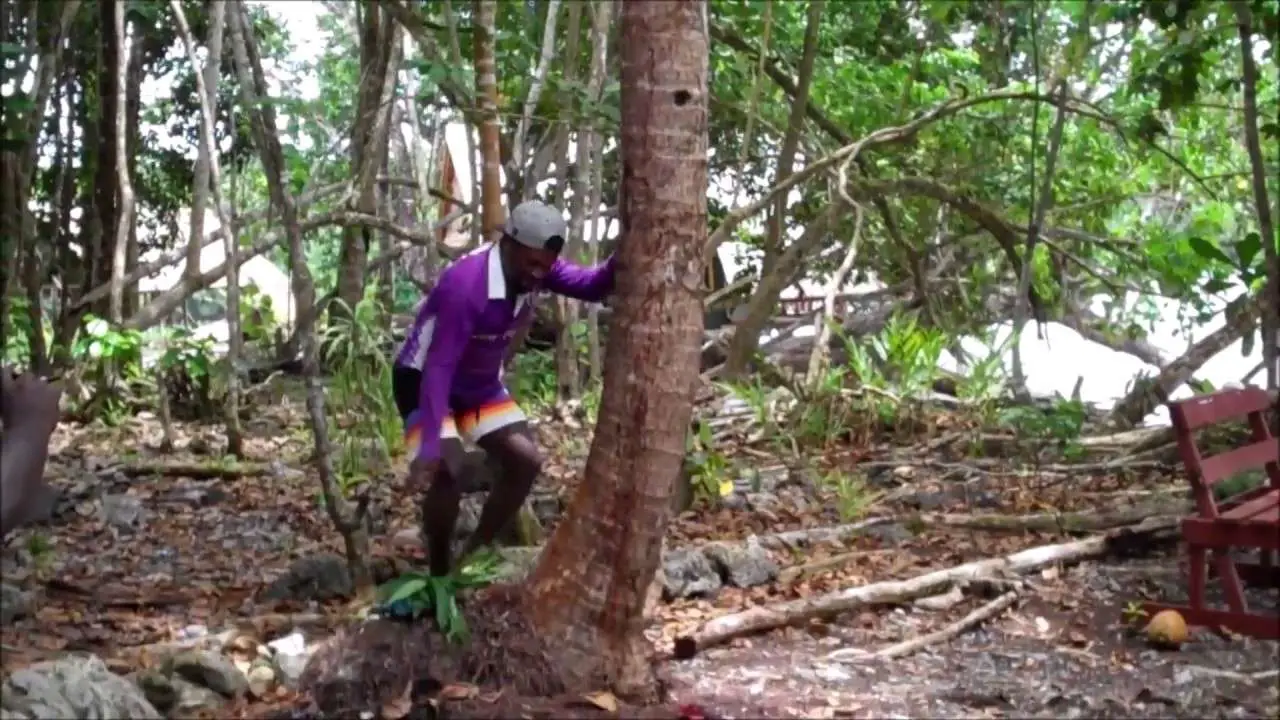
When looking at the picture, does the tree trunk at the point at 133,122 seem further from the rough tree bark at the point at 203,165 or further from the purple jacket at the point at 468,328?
the purple jacket at the point at 468,328

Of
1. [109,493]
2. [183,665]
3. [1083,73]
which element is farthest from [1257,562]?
[1083,73]

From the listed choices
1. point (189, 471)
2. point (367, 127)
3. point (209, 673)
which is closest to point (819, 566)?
point (209, 673)

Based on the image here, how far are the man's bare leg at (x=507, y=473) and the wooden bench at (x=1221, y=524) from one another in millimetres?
2342

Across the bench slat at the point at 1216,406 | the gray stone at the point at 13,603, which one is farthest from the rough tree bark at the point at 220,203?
the bench slat at the point at 1216,406

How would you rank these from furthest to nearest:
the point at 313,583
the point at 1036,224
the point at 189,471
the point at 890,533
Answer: the point at 1036,224 → the point at 189,471 → the point at 890,533 → the point at 313,583

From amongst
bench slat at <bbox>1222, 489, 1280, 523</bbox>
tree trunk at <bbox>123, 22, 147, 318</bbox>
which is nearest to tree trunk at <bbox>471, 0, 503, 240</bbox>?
bench slat at <bbox>1222, 489, 1280, 523</bbox>

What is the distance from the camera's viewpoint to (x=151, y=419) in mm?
10484

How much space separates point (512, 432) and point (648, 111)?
4.98ft

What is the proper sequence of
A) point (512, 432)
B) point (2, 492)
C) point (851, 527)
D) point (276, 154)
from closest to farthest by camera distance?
point (2, 492) < point (512, 432) < point (276, 154) < point (851, 527)

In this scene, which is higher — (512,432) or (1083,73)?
(1083,73)

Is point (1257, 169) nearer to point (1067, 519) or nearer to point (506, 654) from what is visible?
point (1067, 519)

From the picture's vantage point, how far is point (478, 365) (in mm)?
4953

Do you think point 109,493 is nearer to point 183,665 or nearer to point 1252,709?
point 183,665

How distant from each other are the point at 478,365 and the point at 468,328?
1.27 ft
